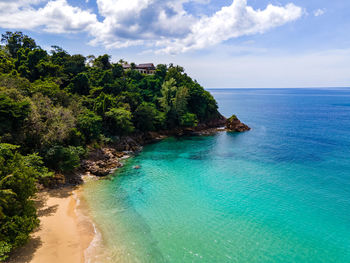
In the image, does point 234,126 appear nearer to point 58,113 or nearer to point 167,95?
point 167,95

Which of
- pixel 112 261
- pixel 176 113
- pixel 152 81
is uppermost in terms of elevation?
pixel 152 81

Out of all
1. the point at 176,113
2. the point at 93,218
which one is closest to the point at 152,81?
the point at 176,113

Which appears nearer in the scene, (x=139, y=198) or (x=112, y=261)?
(x=112, y=261)

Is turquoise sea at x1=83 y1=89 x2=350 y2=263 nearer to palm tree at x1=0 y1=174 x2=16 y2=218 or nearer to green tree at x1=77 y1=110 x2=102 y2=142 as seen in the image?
palm tree at x1=0 y1=174 x2=16 y2=218

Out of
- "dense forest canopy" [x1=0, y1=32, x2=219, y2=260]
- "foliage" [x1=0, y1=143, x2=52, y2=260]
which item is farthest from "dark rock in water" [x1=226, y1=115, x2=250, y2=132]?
"foliage" [x1=0, y1=143, x2=52, y2=260]

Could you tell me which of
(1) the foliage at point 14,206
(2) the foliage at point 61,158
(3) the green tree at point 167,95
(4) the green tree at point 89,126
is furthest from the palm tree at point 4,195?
(3) the green tree at point 167,95

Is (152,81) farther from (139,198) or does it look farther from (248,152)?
(139,198)

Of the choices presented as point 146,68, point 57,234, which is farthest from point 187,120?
point 146,68
